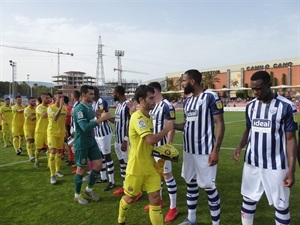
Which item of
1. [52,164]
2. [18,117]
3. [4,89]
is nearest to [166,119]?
[52,164]

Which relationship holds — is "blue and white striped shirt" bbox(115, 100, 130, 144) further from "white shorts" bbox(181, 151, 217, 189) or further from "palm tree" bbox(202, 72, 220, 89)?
"palm tree" bbox(202, 72, 220, 89)

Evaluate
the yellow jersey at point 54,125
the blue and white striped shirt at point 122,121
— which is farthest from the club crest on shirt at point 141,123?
the yellow jersey at point 54,125

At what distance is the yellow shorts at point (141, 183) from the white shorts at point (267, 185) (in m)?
1.17

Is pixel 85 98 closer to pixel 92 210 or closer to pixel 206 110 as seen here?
pixel 92 210

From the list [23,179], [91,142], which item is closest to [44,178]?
[23,179]

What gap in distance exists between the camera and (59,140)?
25.1 ft

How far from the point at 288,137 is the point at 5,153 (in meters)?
11.2

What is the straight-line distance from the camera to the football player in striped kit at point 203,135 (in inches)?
161

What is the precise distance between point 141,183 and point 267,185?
5.32 feet

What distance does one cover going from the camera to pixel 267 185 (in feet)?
11.4

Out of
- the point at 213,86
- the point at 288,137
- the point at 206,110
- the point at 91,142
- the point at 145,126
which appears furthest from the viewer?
the point at 213,86

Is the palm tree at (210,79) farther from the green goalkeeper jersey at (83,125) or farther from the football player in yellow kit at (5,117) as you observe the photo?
the green goalkeeper jersey at (83,125)

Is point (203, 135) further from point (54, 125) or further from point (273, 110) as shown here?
point (54, 125)

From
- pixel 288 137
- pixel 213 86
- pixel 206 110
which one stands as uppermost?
pixel 213 86
